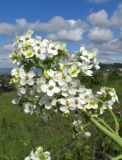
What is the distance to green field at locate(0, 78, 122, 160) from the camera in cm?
768

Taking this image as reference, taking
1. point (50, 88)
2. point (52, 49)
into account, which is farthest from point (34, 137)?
point (50, 88)

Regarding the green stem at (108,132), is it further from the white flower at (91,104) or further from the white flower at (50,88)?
the white flower at (50,88)

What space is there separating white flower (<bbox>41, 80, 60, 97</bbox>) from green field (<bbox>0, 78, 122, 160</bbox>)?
12.4ft

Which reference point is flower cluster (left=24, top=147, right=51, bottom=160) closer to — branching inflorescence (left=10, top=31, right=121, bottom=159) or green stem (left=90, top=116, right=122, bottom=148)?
branching inflorescence (left=10, top=31, right=121, bottom=159)

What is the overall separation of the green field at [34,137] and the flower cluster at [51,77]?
3572mm

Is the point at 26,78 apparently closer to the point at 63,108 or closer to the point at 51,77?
the point at 51,77

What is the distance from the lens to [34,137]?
420 inches

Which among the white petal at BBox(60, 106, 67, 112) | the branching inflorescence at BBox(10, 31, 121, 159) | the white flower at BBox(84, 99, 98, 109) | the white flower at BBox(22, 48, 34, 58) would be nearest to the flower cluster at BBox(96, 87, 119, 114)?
the branching inflorescence at BBox(10, 31, 121, 159)

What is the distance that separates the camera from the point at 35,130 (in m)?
12.1

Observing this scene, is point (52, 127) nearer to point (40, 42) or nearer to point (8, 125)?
point (8, 125)

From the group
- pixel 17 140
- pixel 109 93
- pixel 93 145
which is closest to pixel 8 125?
pixel 17 140

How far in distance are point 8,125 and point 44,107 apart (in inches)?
354

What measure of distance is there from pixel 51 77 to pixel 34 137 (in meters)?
7.00

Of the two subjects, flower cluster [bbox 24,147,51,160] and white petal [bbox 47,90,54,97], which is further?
flower cluster [bbox 24,147,51,160]
